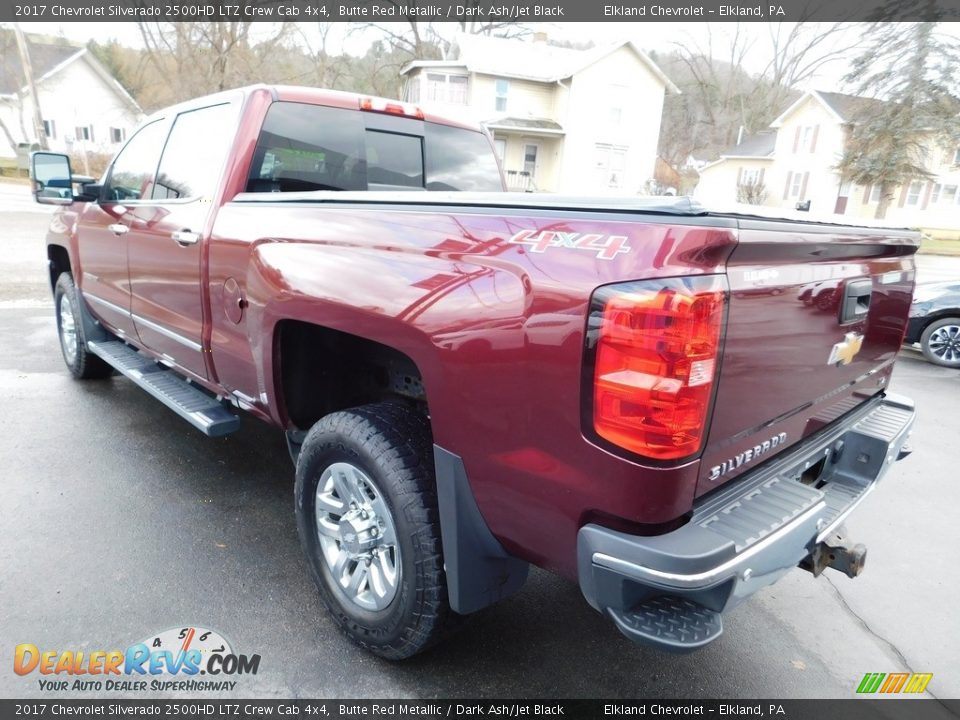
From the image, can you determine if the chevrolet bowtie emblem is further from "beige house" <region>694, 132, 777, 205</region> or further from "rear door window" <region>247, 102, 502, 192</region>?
"beige house" <region>694, 132, 777, 205</region>

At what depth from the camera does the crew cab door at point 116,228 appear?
399cm

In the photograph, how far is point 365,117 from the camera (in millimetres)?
3477

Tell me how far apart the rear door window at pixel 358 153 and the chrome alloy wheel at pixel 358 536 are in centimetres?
161

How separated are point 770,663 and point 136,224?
4050 mm

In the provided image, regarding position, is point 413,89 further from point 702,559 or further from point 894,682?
point 702,559

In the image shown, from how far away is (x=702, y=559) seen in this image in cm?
156

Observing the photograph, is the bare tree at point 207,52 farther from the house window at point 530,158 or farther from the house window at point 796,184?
the house window at point 796,184

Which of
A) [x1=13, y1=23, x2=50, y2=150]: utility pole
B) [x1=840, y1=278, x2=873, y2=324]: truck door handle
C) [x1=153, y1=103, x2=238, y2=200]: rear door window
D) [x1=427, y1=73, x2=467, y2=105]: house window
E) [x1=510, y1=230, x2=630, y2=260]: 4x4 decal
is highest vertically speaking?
[x1=427, y1=73, x2=467, y2=105]: house window

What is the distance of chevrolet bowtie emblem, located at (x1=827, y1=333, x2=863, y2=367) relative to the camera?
2227mm

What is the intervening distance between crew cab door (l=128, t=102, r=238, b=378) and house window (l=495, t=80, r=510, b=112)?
3141cm

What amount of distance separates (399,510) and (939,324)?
835 centimetres

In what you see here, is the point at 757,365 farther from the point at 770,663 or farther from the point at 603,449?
the point at 770,663

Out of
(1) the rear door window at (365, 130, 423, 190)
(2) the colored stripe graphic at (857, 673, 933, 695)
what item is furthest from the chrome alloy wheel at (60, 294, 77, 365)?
(2) the colored stripe graphic at (857, 673, 933, 695)

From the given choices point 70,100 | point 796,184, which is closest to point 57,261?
point 796,184
